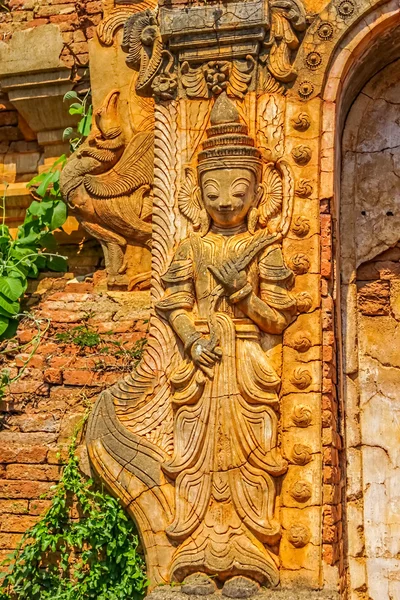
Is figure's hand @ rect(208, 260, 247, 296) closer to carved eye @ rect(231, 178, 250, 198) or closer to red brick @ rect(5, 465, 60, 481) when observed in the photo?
carved eye @ rect(231, 178, 250, 198)

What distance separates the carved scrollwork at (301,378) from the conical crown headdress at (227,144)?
1.20 metres

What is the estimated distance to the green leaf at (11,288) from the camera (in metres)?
7.20

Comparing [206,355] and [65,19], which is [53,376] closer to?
[206,355]

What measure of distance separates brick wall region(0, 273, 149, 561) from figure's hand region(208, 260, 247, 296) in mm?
931

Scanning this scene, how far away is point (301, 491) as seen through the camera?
5793 millimetres

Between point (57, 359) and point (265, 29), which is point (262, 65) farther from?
point (57, 359)

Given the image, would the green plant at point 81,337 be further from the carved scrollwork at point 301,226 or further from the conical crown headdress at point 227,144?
the carved scrollwork at point 301,226

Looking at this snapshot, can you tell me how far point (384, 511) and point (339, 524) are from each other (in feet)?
1.57

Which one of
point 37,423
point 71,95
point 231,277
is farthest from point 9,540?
point 71,95

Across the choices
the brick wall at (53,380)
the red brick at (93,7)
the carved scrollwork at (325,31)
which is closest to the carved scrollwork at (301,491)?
the brick wall at (53,380)

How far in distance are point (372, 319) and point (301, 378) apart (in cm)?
96

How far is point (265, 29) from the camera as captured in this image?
634 cm

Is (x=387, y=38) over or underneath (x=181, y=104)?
over

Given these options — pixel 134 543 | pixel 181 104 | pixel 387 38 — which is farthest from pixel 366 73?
pixel 134 543
